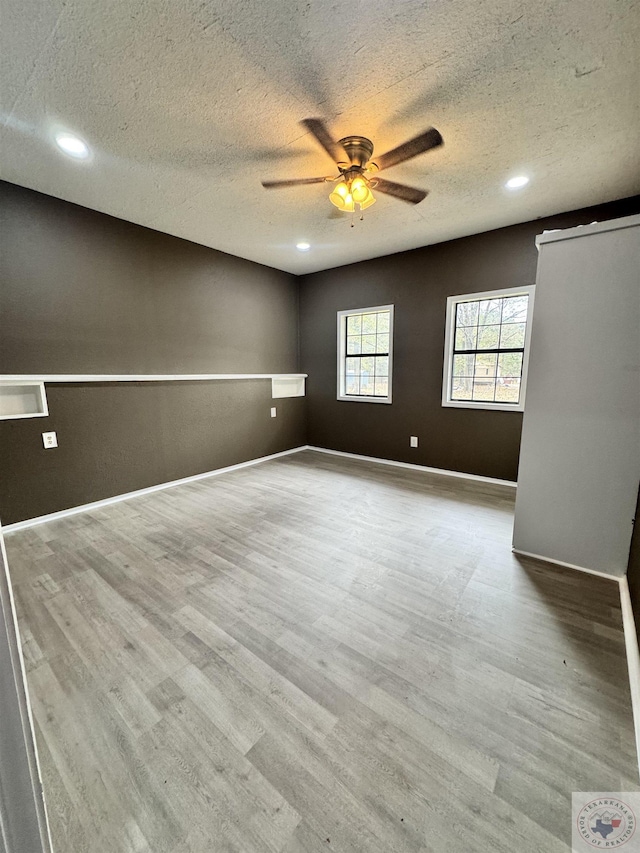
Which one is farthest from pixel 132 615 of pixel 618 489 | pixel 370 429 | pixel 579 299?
pixel 370 429

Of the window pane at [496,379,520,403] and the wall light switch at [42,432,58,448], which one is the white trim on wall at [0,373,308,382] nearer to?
the wall light switch at [42,432,58,448]

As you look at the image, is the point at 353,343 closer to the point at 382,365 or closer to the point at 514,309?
the point at 382,365

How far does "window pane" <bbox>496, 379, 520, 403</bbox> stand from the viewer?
3.42m

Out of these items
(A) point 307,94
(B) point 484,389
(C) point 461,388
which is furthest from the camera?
Answer: (C) point 461,388

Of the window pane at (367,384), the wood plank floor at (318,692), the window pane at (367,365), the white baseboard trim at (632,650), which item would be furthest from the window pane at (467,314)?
the white baseboard trim at (632,650)

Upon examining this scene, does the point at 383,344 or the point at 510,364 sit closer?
the point at 510,364

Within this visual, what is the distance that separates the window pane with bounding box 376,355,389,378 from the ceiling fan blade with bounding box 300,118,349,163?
7.97ft

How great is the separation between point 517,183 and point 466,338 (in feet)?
4.81

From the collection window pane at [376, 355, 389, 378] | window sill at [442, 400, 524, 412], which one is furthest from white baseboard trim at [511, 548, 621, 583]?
window pane at [376, 355, 389, 378]

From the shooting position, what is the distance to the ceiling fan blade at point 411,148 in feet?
5.59

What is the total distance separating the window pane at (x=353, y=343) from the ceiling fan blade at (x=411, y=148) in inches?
99.9

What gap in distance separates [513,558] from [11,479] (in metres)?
3.67

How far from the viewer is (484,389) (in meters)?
3.61

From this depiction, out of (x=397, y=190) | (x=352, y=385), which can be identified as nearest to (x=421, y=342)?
(x=352, y=385)
